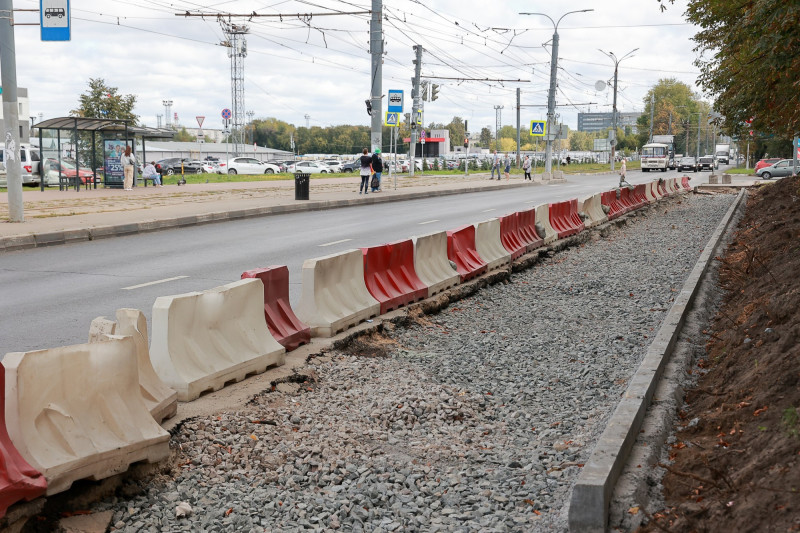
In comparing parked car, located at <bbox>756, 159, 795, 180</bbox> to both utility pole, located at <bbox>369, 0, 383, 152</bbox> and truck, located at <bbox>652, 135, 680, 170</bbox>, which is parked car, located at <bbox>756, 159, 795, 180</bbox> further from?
truck, located at <bbox>652, 135, 680, 170</bbox>

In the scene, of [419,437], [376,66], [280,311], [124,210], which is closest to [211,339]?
[280,311]

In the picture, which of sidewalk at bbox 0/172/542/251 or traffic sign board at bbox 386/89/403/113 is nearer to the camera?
sidewalk at bbox 0/172/542/251

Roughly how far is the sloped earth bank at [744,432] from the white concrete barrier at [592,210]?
1102 centimetres

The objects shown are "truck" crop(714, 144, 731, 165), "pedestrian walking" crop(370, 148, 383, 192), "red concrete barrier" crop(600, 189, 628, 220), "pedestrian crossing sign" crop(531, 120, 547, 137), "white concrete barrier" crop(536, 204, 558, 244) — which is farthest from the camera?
"truck" crop(714, 144, 731, 165)

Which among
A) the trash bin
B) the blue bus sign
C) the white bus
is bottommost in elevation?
the trash bin

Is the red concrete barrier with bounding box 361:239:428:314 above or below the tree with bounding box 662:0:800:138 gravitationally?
below

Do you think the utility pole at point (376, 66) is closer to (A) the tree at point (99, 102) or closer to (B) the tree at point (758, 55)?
(B) the tree at point (758, 55)

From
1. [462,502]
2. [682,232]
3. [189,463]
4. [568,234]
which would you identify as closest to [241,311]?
[189,463]

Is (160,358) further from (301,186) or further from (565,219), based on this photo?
(301,186)

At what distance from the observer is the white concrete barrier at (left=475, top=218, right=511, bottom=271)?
11961mm

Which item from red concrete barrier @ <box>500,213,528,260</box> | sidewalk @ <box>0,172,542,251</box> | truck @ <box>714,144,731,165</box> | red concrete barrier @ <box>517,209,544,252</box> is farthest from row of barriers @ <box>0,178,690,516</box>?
truck @ <box>714,144,731,165</box>

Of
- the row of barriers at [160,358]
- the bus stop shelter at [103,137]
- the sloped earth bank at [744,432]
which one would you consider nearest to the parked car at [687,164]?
the bus stop shelter at [103,137]

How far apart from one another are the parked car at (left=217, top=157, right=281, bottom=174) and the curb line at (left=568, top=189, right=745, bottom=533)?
5597 centimetres

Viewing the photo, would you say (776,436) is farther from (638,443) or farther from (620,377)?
(620,377)
